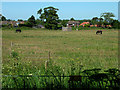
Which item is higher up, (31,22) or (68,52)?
(31,22)

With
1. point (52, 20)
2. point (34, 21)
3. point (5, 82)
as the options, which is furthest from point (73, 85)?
point (34, 21)

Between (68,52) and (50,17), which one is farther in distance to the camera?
(50,17)

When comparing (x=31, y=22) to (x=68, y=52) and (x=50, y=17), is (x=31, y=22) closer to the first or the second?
(x=50, y=17)

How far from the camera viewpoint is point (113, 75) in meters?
3.26

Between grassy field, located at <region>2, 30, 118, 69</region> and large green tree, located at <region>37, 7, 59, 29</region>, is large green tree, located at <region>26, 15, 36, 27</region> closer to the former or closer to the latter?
large green tree, located at <region>37, 7, 59, 29</region>

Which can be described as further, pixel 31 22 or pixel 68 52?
pixel 31 22

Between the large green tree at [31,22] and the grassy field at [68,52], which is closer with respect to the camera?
the grassy field at [68,52]

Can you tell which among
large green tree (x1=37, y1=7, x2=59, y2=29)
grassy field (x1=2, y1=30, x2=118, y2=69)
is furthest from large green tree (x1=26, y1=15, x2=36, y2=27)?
grassy field (x1=2, y1=30, x2=118, y2=69)

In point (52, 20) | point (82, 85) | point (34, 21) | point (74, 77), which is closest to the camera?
point (74, 77)

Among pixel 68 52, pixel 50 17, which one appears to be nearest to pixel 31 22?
pixel 50 17

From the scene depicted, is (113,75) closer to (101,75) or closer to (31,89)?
(101,75)

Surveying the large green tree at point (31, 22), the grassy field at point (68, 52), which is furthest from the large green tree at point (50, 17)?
the grassy field at point (68, 52)

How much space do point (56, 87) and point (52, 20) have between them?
2435 inches

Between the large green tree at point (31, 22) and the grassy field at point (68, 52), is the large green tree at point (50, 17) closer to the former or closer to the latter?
the large green tree at point (31, 22)
